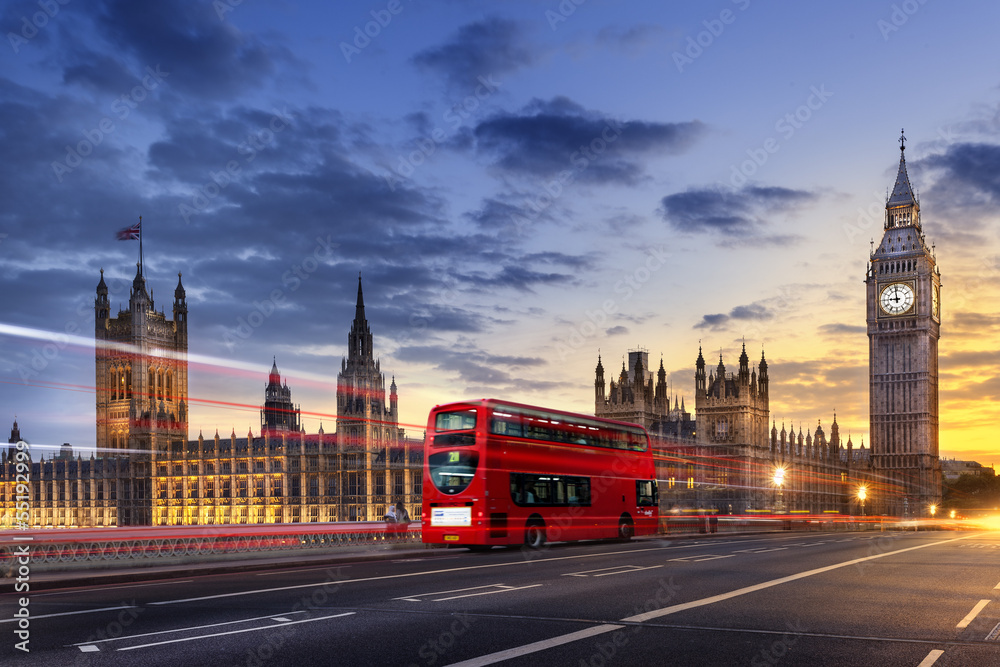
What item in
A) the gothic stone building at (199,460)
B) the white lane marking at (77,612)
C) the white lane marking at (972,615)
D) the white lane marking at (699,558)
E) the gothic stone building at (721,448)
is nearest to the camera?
the white lane marking at (972,615)

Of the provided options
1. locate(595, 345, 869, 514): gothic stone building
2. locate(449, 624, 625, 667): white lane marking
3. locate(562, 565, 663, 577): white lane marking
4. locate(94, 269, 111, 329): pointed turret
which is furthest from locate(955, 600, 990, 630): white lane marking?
locate(94, 269, 111, 329): pointed turret

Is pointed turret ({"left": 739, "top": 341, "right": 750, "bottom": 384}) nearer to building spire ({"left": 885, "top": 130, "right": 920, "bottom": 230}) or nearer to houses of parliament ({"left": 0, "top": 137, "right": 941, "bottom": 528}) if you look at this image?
houses of parliament ({"left": 0, "top": 137, "right": 941, "bottom": 528})

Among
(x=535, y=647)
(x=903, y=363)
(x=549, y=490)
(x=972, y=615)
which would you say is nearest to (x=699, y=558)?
(x=549, y=490)

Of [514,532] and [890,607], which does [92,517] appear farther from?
[890,607]

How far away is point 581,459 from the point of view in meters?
30.5

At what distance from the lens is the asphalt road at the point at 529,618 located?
353 inches

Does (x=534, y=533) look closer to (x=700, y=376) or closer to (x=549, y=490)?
(x=549, y=490)

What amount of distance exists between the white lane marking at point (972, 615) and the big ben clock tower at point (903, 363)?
11186cm

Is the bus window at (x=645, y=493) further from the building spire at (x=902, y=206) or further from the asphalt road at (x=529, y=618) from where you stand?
the building spire at (x=902, y=206)

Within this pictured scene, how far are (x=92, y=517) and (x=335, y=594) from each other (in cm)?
10992

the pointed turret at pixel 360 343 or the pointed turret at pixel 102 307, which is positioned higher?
the pointed turret at pixel 102 307

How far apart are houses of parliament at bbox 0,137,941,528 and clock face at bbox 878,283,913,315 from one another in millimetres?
185

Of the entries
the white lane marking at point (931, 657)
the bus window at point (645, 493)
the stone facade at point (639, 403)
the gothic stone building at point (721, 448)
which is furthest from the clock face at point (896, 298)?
the white lane marking at point (931, 657)

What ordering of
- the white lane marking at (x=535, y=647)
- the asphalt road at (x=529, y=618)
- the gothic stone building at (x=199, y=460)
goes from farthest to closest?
1. the gothic stone building at (x=199, y=460)
2. the asphalt road at (x=529, y=618)
3. the white lane marking at (x=535, y=647)
